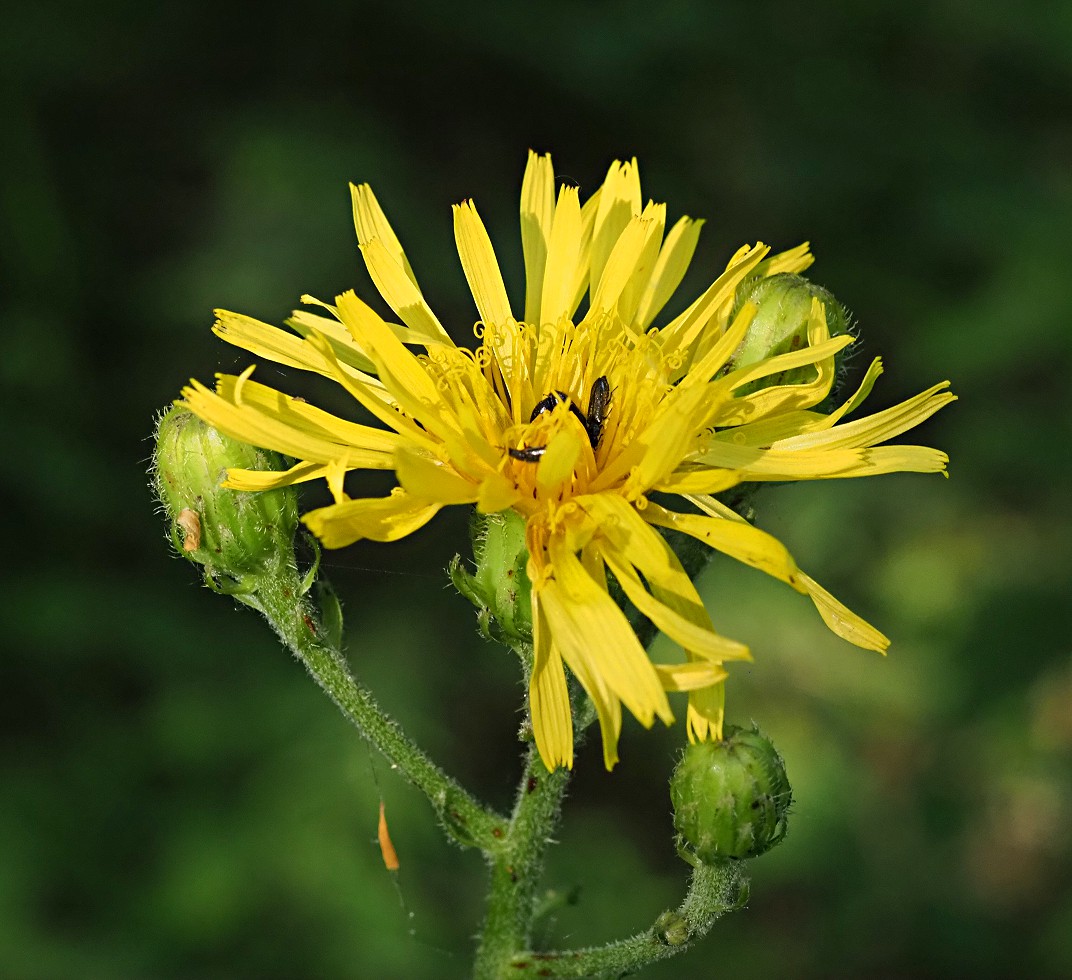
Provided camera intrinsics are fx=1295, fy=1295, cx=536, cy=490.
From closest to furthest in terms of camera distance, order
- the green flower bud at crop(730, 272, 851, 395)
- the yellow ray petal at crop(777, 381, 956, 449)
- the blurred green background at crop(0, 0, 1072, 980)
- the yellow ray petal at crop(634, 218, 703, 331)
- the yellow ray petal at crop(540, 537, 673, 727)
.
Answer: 1. the yellow ray petal at crop(540, 537, 673, 727)
2. the yellow ray petal at crop(777, 381, 956, 449)
3. the green flower bud at crop(730, 272, 851, 395)
4. the yellow ray petal at crop(634, 218, 703, 331)
5. the blurred green background at crop(0, 0, 1072, 980)

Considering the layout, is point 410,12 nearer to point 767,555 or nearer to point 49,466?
point 49,466

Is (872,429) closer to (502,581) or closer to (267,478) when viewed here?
(502,581)

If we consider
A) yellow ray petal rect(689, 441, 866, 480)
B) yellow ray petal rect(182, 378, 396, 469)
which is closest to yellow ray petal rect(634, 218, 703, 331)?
yellow ray petal rect(689, 441, 866, 480)

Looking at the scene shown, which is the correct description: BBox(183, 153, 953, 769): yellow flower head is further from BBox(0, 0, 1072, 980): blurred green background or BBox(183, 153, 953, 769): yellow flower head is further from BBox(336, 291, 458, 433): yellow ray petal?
BBox(0, 0, 1072, 980): blurred green background

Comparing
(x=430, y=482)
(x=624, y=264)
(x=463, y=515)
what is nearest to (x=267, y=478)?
(x=430, y=482)

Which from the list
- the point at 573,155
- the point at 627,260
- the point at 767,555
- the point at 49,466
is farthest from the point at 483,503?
the point at 573,155

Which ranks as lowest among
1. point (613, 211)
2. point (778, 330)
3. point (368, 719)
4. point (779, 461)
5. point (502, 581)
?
point (368, 719)

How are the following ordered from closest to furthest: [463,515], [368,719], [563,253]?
1. [368,719]
2. [563,253]
3. [463,515]
